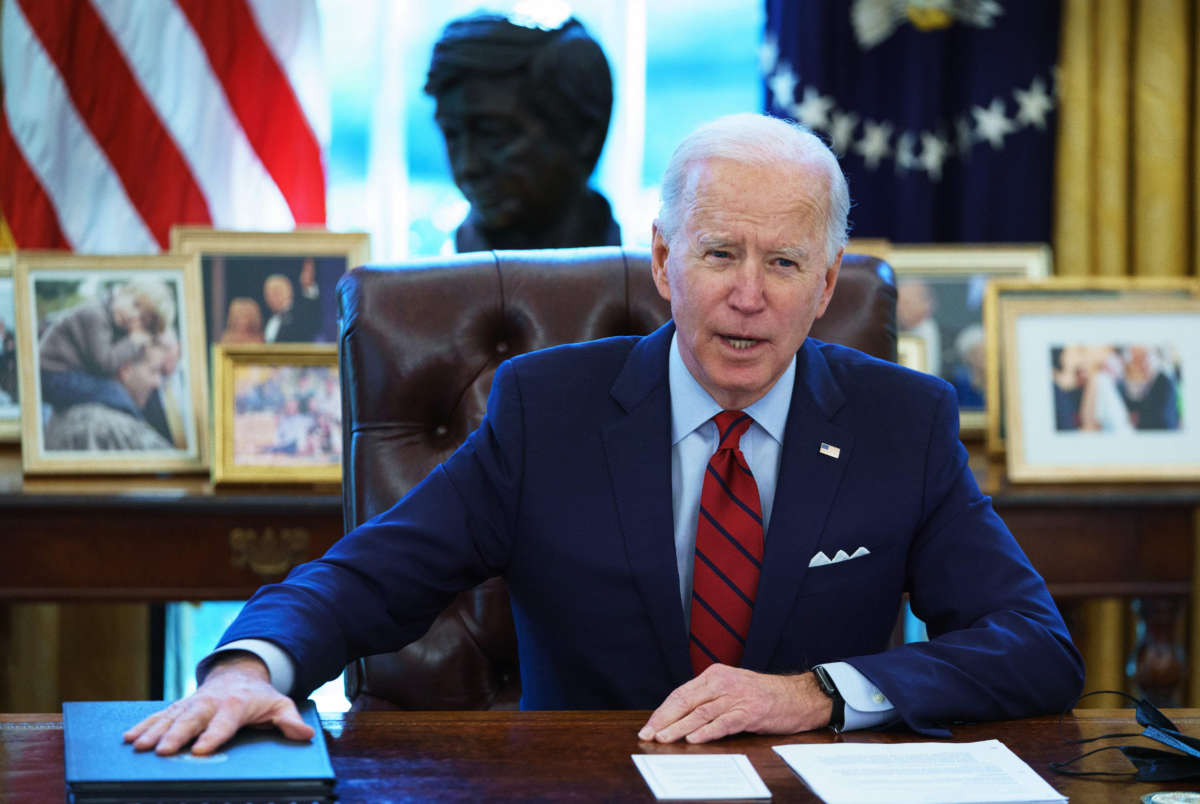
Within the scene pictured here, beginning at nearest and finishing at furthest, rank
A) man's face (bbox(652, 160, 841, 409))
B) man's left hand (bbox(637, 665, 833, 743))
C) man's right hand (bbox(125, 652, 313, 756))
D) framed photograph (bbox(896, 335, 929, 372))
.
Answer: man's right hand (bbox(125, 652, 313, 756)) < man's left hand (bbox(637, 665, 833, 743)) < man's face (bbox(652, 160, 841, 409)) < framed photograph (bbox(896, 335, 929, 372))

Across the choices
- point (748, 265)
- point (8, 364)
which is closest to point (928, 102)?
point (748, 265)

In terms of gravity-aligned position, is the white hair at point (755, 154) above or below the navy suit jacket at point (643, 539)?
above

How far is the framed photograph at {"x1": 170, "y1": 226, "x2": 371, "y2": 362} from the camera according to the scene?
2764 millimetres

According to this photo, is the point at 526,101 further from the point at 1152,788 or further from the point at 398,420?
the point at 1152,788

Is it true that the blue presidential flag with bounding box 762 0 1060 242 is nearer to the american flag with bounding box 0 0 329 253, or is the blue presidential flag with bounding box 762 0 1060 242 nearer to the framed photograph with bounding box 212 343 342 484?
the american flag with bounding box 0 0 329 253

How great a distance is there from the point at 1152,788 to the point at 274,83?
2.75 metres

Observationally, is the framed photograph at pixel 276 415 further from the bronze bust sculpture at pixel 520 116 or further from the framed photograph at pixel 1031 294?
the framed photograph at pixel 1031 294

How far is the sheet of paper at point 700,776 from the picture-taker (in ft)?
3.66

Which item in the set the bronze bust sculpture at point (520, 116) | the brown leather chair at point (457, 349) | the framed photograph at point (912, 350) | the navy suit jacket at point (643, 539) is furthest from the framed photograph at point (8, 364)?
the framed photograph at point (912, 350)

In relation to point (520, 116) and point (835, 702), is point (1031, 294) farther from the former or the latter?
point (835, 702)

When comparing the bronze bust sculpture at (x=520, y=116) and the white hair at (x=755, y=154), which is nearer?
the white hair at (x=755, y=154)

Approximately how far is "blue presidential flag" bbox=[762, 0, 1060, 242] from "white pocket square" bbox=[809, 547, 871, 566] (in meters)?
1.87

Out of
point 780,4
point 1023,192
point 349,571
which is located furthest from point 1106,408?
point 349,571

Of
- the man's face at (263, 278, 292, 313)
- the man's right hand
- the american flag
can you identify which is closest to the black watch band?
the man's right hand
